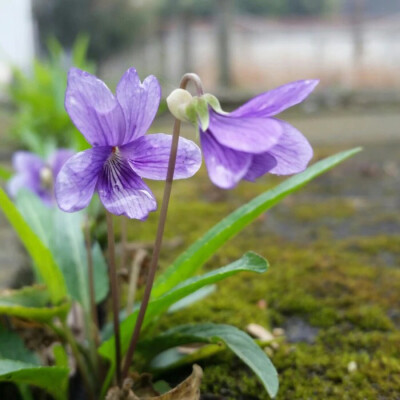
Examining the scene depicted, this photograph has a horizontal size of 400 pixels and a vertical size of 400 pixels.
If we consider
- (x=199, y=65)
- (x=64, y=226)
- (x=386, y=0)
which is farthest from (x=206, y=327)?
(x=386, y=0)

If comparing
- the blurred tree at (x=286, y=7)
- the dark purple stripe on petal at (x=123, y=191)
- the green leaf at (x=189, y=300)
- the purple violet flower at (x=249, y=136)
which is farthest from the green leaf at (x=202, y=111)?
the blurred tree at (x=286, y=7)

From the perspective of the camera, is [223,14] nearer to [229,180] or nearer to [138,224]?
[138,224]

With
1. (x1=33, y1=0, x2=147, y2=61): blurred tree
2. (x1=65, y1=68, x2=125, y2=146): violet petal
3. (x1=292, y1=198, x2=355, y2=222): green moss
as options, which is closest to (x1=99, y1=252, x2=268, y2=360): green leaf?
(x1=65, y1=68, x2=125, y2=146): violet petal

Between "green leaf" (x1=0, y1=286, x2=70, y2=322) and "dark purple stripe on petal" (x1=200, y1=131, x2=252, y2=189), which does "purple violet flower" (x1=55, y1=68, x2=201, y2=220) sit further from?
"green leaf" (x1=0, y1=286, x2=70, y2=322)

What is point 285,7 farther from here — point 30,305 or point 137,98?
point 137,98

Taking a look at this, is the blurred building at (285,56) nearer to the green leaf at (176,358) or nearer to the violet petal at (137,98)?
the green leaf at (176,358)
